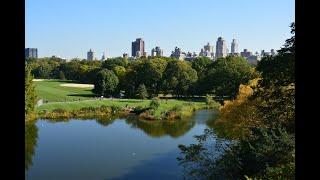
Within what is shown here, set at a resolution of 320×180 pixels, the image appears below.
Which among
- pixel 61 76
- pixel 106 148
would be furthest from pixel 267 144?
pixel 61 76

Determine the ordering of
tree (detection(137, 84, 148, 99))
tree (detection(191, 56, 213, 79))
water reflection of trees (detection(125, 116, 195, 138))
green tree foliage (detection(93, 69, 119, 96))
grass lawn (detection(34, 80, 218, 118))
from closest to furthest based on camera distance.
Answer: water reflection of trees (detection(125, 116, 195, 138)) → grass lawn (detection(34, 80, 218, 118)) → tree (detection(137, 84, 148, 99)) → green tree foliage (detection(93, 69, 119, 96)) → tree (detection(191, 56, 213, 79))

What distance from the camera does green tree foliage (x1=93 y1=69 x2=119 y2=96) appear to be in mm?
56562

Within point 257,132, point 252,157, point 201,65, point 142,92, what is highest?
point 201,65

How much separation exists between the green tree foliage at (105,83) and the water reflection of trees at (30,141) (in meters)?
21.9

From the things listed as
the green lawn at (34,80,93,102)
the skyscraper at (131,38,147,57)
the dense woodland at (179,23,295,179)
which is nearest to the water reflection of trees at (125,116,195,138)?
the dense woodland at (179,23,295,179)

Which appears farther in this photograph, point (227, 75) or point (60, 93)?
point (60, 93)

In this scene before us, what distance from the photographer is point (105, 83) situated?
188 ft

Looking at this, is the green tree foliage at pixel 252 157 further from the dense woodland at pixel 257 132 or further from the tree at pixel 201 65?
the tree at pixel 201 65

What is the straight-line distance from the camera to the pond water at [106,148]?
19.1 meters

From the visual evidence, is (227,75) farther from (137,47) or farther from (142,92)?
(137,47)

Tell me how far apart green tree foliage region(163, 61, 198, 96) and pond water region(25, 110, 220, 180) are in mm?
19953

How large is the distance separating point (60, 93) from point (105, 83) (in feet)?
22.4

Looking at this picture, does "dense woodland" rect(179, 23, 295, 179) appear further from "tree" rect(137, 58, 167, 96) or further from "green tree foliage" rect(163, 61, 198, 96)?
"tree" rect(137, 58, 167, 96)
